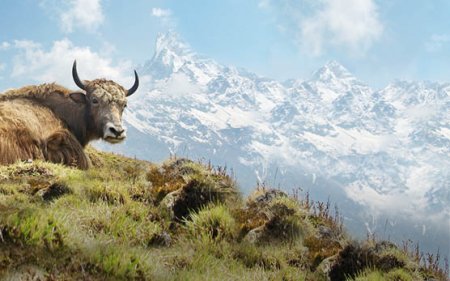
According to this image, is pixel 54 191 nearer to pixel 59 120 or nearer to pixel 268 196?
pixel 268 196

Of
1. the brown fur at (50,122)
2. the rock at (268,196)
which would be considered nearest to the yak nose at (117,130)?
the brown fur at (50,122)

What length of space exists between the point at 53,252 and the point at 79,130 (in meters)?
13.7

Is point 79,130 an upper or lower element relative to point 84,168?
upper

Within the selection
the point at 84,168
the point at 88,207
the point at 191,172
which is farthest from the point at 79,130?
the point at 88,207

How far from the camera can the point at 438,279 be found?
11.1 metres

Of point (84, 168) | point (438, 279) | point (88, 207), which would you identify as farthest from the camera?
point (84, 168)

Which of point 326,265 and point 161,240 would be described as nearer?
point 161,240

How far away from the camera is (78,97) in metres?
20.3

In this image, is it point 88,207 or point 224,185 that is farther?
point 224,185

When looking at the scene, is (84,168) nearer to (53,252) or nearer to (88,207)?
(88,207)

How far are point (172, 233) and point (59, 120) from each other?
409 inches

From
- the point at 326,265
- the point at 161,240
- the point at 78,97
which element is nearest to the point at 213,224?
the point at 161,240

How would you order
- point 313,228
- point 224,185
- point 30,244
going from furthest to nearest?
point 224,185
point 313,228
point 30,244

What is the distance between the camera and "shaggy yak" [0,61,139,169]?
17.0 meters
